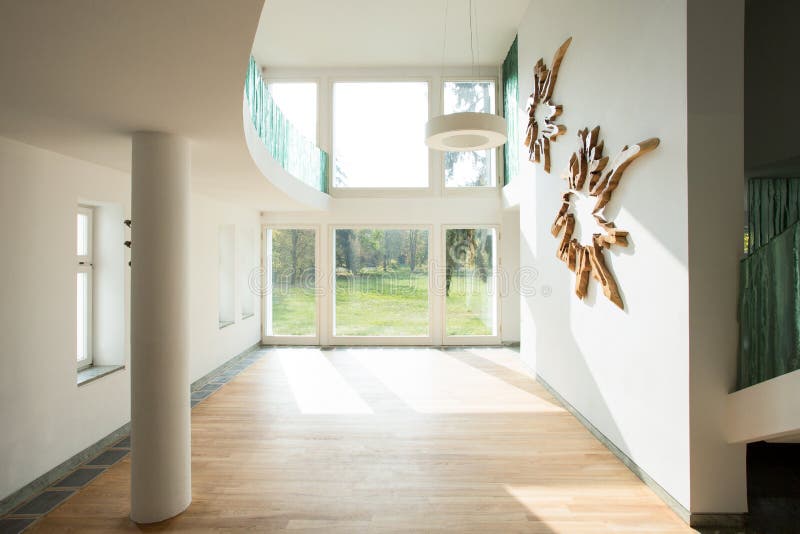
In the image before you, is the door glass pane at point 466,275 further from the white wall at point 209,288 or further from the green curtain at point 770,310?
the green curtain at point 770,310

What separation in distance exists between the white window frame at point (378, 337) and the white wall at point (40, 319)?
488 cm

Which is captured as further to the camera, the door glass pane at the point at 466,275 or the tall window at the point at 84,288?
the door glass pane at the point at 466,275

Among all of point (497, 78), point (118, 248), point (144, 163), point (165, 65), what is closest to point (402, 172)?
point (497, 78)

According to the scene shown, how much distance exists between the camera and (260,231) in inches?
348

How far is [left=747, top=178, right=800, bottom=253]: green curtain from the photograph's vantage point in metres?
4.18

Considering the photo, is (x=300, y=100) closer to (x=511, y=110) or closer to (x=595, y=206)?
(x=511, y=110)

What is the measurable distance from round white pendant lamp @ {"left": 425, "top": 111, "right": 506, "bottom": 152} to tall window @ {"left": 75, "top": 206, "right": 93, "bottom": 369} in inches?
139

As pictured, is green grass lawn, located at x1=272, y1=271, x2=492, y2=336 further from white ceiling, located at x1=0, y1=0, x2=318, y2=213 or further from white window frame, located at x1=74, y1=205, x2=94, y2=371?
white ceiling, located at x1=0, y1=0, x2=318, y2=213

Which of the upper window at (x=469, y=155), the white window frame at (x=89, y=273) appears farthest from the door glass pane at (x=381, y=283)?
the white window frame at (x=89, y=273)

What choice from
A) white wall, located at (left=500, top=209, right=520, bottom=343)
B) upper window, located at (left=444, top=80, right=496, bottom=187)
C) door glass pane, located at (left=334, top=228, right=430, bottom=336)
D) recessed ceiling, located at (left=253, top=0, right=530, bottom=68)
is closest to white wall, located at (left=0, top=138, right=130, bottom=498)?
recessed ceiling, located at (left=253, top=0, right=530, bottom=68)

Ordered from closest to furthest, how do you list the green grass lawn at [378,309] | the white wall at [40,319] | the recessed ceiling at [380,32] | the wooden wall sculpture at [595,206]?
the white wall at [40,319], the wooden wall sculpture at [595,206], the recessed ceiling at [380,32], the green grass lawn at [378,309]

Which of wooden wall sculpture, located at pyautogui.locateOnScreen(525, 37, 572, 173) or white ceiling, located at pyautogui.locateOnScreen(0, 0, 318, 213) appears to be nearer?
white ceiling, located at pyautogui.locateOnScreen(0, 0, 318, 213)

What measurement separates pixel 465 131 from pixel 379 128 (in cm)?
441

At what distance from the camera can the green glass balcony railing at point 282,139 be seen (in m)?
4.36
